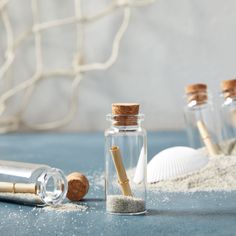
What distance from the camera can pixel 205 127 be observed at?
4.18 feet

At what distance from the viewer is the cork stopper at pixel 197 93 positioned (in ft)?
4.14

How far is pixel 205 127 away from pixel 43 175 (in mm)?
446

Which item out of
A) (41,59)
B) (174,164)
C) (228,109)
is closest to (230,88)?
(228,109)

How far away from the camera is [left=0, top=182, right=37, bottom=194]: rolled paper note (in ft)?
2.95

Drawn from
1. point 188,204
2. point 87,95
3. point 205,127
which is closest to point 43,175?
point 188,204

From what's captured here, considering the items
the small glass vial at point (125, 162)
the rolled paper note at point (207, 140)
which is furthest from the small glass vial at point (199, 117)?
the small glass vial at point (125, 162)

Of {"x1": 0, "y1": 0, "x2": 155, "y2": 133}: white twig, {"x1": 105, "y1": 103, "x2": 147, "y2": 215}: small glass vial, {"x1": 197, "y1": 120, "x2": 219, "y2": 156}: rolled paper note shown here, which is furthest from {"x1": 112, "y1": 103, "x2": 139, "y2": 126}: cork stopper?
{"x1": 0, "y1": 0, "x2": 155, "y2": 133}: white twig

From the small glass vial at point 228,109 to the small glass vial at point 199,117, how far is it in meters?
0.02

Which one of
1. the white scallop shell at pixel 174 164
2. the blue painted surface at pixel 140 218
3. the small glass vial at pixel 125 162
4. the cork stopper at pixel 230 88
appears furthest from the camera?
the cork stopper at pixel 230 88

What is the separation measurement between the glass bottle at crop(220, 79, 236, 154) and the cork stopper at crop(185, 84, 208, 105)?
38mm

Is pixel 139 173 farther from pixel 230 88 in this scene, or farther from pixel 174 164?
pixel 230 88

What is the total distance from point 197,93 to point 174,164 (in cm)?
25

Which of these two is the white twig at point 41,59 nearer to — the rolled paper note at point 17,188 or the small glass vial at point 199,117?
the small glass vial at point 199,117

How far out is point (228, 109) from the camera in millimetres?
1241
